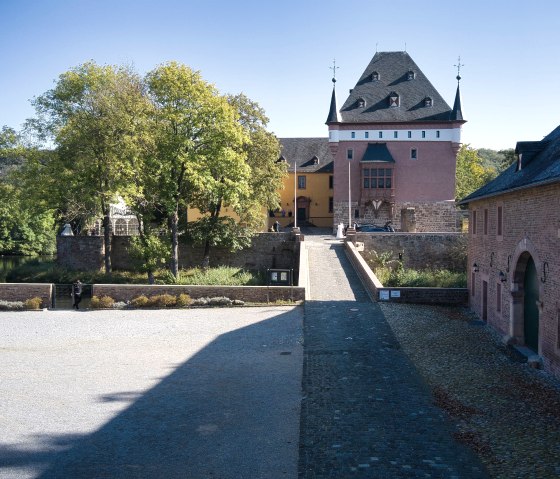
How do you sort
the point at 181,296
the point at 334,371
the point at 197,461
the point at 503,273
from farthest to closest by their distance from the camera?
the point at 181,296 → the point at 503,273 → the point at 334,371 → the point at 197,461

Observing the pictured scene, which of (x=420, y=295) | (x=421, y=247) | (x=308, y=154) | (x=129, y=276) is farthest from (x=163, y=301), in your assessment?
(x=308, y=154)

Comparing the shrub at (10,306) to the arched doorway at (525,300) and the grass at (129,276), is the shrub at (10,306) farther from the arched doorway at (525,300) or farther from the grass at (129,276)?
the arched doorway at (525,300)

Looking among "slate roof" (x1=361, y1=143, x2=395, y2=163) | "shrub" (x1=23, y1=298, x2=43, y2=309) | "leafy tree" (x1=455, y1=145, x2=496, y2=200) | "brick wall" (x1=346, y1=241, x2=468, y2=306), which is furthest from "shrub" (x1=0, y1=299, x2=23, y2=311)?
"leafy tree" (x1=455, y1=145, x2=496, y2=200)

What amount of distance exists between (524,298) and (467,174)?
51457 mm

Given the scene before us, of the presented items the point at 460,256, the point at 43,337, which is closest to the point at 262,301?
the point at 43,337

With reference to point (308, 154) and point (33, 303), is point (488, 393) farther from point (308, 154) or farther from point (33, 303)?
point (308, 154)

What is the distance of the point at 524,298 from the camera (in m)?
17.1

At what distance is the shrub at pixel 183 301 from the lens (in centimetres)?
2305

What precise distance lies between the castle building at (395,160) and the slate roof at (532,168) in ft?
88.7

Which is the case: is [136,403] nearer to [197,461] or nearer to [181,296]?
[197,461]

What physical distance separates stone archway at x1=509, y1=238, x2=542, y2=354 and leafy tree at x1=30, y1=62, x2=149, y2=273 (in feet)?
66.5

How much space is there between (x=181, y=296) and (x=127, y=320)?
256 cm

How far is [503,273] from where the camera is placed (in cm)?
1845

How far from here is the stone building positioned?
14.1 m
